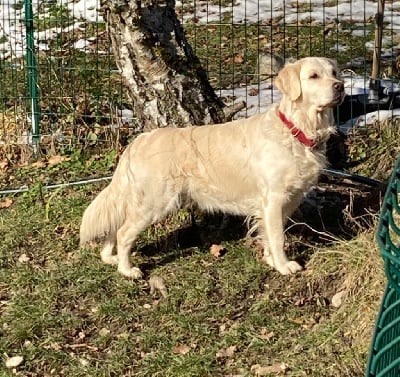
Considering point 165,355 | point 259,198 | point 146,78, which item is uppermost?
point 146,78

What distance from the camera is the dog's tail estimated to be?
5.86m

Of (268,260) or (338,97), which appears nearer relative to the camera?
(338,97)

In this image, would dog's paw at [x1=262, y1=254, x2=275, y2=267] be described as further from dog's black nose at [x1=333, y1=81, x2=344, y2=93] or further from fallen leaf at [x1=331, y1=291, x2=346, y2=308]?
dog's black nose at [x1=333, y1=81, x2=344, y2=93]

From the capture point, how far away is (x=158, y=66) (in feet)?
21.3

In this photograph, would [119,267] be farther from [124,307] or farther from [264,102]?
[264,102]

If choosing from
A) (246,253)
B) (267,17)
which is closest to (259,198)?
(246,253)

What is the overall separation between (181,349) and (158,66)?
2524 millimetres

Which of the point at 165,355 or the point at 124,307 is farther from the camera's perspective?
the point at 124,307

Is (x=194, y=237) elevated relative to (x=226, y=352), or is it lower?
elevated

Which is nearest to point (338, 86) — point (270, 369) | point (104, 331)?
point (270, 369)

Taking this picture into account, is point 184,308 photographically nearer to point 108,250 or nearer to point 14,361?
point 108,250

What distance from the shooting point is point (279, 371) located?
436 centimetres

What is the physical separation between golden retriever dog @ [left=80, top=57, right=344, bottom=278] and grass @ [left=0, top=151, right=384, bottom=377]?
0.77 feet

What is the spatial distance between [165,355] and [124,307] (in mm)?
714
